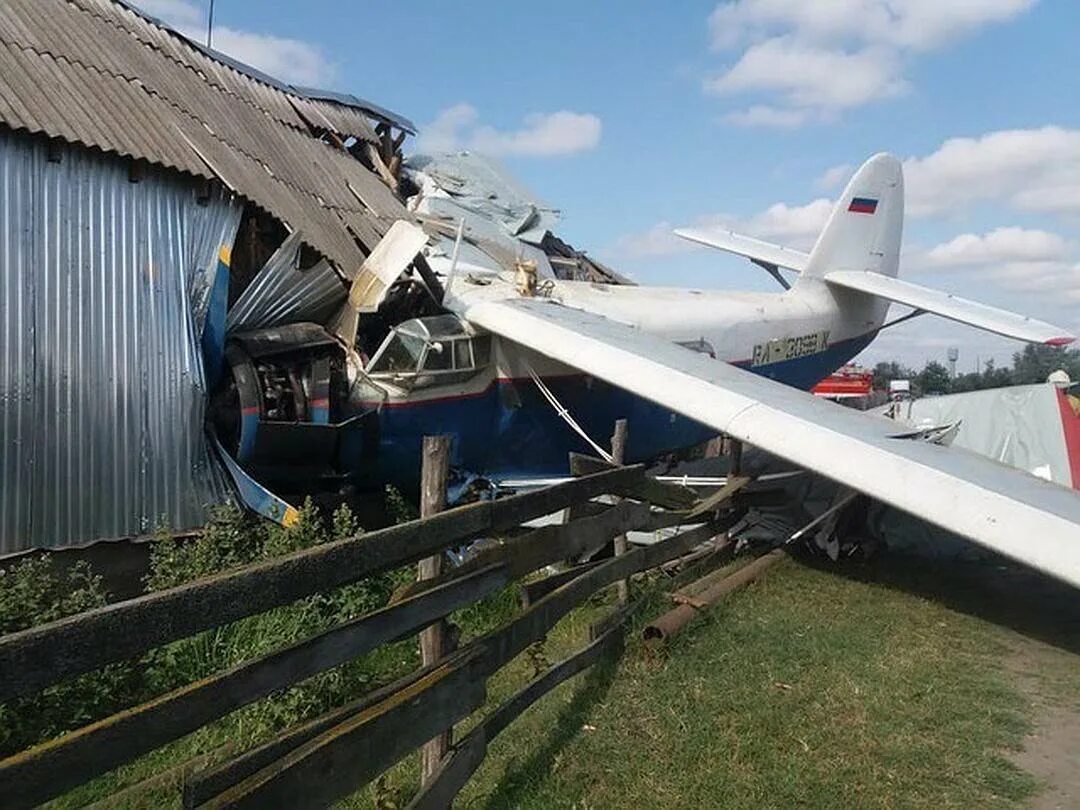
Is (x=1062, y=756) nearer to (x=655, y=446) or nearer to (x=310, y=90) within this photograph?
(x=655, y=446)

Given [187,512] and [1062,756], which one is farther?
[187,512]

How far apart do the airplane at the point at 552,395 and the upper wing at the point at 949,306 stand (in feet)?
0.13

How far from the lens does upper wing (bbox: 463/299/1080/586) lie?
486cm

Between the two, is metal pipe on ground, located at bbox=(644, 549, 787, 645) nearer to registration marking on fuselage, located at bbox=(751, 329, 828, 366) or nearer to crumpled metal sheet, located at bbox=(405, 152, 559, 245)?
registration marking on fuselage, located at bbox=(751, 329, 828, 366)

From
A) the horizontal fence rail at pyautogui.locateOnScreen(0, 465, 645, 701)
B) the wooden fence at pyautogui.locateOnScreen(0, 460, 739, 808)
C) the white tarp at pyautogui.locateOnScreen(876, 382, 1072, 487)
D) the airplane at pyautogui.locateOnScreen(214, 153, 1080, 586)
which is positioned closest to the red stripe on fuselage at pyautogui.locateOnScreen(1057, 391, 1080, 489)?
the white tarp at pyautogui.locateOnScreen(876, 382, 1072, 487)

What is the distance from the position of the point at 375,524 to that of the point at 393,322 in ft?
7.14

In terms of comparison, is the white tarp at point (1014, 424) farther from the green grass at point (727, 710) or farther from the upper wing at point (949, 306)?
the green grass at point (727, 710)

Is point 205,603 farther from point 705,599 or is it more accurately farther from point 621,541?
point 705,599

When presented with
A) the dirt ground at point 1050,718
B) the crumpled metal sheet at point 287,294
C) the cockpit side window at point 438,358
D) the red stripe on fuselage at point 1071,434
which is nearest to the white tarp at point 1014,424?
the red stripe on fuselage at point 1071,434

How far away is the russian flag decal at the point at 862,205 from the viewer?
15.0m

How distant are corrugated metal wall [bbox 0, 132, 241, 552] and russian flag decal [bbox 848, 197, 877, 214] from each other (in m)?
11.1

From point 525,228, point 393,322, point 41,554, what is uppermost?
point 525,228

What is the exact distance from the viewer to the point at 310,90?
48.2ft

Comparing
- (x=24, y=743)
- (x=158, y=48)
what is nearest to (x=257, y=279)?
(x=158, y=48)
